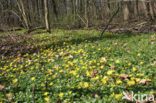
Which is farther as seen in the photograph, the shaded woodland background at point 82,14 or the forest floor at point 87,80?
the shaded woodland background at point 82,14

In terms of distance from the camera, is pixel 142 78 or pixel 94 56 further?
pixel 94 56

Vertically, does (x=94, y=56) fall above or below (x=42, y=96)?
above

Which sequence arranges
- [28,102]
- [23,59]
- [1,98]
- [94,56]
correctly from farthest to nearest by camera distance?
[23,59]
[94,56]
[1,98]
[28,102]

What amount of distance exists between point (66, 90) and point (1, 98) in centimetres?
148

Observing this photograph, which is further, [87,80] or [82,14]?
[82,14]

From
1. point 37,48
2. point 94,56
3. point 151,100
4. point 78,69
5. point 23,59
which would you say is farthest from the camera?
point 37,48

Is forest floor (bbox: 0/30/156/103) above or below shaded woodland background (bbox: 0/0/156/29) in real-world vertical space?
below

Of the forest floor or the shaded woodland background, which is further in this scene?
the shaded woodland background

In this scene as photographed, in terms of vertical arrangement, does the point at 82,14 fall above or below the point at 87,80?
above

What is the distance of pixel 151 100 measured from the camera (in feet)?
7.34

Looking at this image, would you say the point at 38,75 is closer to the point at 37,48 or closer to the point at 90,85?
the point at 90,85

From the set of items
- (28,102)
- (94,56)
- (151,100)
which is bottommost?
(28,102)

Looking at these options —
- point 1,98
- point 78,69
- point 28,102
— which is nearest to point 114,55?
point 78,69

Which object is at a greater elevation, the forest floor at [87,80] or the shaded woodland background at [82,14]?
the shaded woodland background at [82,14]
